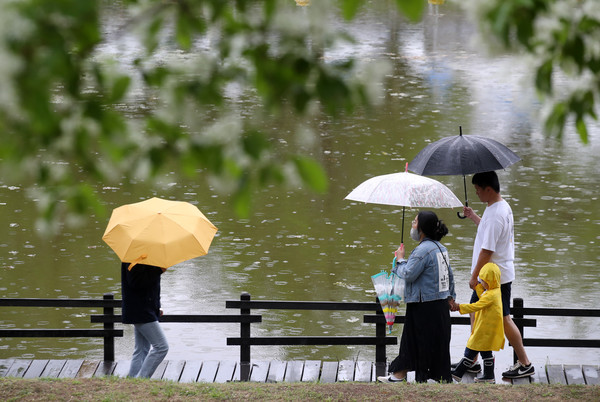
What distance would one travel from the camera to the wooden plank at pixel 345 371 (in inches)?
327

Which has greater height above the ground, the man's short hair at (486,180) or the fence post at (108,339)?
the man's short hair at (486,180)

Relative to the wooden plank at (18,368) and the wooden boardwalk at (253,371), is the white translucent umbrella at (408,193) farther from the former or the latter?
the wooden plank at (18,368)

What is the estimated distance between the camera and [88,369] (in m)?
8.48

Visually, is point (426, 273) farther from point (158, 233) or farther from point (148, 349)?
point (148, 349)

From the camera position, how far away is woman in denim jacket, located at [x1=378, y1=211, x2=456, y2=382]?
7.46 meters

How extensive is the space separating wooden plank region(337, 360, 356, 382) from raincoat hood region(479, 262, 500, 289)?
1.58 meters

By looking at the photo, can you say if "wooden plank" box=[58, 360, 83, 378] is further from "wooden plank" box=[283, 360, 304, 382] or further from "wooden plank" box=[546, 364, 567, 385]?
"wooden plank" box=[546, 364, 567, 385]

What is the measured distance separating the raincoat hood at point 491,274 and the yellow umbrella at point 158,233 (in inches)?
89.3

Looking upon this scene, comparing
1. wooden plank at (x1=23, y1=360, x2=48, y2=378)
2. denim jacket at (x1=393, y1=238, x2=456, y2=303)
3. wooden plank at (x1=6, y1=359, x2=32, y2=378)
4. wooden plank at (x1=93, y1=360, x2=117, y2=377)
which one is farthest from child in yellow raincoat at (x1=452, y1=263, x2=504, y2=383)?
wooden plank at (x1=6, y1=359, x2=32, y2=378)

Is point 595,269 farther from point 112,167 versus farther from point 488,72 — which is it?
point 488,72

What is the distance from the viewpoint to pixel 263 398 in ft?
23.6

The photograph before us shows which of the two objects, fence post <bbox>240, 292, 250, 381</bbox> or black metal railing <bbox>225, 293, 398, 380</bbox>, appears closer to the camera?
black metal railing <bbox>225, 293, 398, 380</bbox>

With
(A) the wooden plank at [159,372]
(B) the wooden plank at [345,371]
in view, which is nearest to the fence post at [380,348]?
(B) the wooden plank at [345,371]

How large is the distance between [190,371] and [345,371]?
→ 1.41m
